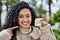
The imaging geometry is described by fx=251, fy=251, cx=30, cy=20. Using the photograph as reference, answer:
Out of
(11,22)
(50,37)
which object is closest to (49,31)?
(50,37)

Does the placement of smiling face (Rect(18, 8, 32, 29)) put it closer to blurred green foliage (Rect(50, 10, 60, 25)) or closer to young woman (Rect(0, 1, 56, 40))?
young woman (Rect(0, 1, 56, 40))

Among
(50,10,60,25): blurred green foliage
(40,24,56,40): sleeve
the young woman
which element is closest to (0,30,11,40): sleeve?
the young woman

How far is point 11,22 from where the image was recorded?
1.85 m

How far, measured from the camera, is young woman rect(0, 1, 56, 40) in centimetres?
180

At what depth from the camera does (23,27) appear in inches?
70.9

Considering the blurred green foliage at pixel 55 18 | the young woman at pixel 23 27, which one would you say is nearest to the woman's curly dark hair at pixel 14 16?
the young woman at pixel 23 27

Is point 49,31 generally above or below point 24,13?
below

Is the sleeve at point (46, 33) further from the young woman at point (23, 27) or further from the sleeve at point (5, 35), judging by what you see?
the sleeve at point (5, 35)

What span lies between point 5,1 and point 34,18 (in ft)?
13.9

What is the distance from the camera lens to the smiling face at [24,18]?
179 centimetres

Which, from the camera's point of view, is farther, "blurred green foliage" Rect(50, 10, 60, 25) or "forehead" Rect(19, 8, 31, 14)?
"blurred green foliage" Rect(50, 10, 60, 25)

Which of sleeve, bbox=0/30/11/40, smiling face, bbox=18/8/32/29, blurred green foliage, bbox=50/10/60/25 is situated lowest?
blurred green foliage, bbox=50/10/60/25

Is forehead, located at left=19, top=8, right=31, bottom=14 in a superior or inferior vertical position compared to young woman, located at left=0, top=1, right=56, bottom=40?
superior

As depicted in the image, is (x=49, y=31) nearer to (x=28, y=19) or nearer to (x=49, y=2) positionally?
(x=28, y=19)
